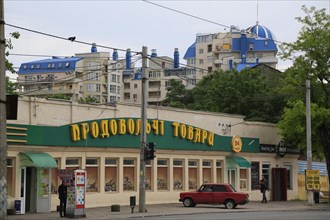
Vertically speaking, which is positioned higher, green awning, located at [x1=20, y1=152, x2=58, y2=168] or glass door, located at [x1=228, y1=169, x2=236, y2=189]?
green awning, located at [x1=20, y1=152, x2=58, y2=168]

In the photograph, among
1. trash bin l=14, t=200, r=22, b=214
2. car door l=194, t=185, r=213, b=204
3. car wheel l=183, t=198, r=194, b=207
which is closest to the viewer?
trash bin l=14, t=200, r=22, b=214

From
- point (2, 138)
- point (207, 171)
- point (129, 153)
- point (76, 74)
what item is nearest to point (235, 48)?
point (76, 74)

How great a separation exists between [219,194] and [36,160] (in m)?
12.1

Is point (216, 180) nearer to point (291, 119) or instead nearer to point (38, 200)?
point (291, 119)

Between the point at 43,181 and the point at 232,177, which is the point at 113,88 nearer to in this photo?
the point at 232,177

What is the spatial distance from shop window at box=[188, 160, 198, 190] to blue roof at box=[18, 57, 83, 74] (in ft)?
300

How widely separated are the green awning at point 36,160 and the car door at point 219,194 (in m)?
10.6

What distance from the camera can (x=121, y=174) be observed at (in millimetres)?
41125

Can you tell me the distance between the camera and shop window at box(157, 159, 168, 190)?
146 feet

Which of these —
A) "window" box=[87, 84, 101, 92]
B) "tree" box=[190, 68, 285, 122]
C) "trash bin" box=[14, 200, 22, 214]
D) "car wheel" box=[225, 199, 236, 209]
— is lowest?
"car wheel" box=[225, 199, 236, 209]

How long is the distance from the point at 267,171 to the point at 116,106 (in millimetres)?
18349

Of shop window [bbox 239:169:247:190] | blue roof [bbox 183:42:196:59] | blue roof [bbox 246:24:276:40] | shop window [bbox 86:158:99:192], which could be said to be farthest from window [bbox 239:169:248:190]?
blue roof [bbox 183:42:196:59]

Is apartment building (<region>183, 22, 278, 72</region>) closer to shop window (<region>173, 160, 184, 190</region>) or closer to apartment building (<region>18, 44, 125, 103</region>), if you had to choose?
apartment building (<region>18, 44, 125, 103</region>)

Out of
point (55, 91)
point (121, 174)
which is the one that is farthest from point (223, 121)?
point (55, 91)
